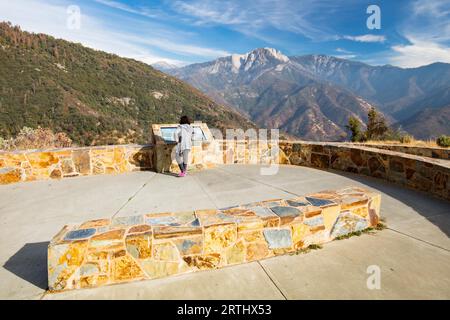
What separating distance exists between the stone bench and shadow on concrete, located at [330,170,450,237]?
135 centimetres

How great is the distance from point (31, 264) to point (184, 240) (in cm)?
160

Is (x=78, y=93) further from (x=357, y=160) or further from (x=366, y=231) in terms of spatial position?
(x=366, y=231)

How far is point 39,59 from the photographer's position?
5988cm

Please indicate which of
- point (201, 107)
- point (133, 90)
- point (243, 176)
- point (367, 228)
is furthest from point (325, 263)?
point (201, 107)

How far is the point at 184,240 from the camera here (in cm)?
248

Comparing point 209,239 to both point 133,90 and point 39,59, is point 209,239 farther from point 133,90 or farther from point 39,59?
point 133,90

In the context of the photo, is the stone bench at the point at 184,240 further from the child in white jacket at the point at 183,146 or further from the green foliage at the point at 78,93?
the green foliage at the point at 78,93

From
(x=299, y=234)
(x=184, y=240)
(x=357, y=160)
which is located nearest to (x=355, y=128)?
(x=357, y=160)

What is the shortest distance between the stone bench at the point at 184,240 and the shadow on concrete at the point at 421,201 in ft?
4.42

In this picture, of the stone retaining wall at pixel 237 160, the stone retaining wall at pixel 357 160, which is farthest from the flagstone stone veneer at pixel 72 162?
the stone retaining wall at pixel 357 160

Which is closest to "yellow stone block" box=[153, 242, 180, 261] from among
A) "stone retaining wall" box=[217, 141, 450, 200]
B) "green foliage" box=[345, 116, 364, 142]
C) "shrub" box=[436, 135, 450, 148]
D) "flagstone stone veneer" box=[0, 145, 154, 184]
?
"stone retaining wall" box=[217, 141, 450, 200]

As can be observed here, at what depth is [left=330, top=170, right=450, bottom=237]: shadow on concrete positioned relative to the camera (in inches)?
142

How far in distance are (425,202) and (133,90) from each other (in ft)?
277

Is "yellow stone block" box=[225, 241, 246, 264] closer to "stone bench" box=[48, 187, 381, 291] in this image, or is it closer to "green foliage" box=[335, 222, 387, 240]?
"stone bench" box=[48, 187, 381, 291]
